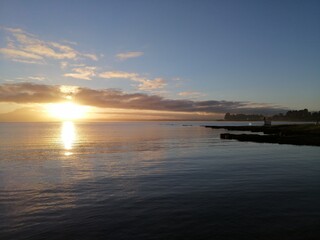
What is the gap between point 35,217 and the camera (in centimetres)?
1559

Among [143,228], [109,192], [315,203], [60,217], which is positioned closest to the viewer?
[143,228]

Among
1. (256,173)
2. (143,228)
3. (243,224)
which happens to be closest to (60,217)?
(143,228)

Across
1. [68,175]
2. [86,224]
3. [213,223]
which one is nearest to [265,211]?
[213,223]

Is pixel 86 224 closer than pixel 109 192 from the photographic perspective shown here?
Yes

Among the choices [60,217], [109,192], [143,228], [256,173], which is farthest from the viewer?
[256,173]

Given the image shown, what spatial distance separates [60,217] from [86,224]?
2.09 metres

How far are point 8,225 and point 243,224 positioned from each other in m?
11.9

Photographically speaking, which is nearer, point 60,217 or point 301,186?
point 60,217

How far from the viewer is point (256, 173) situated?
29.3m

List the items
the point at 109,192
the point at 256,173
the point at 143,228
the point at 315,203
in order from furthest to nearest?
the point at 256,173 → the point at 109,192 → the point at 315,203 → the point at 143,228

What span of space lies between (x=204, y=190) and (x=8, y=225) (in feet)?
43.6

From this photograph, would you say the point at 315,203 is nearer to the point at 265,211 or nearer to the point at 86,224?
the point at 265,211

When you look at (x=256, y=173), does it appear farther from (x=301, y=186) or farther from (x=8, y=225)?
(x=8, y=225)

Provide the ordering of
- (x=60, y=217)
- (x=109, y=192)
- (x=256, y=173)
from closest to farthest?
1. (x=60, y=217)
2. (x=109, y=192)
3. (x=256, y=173)
